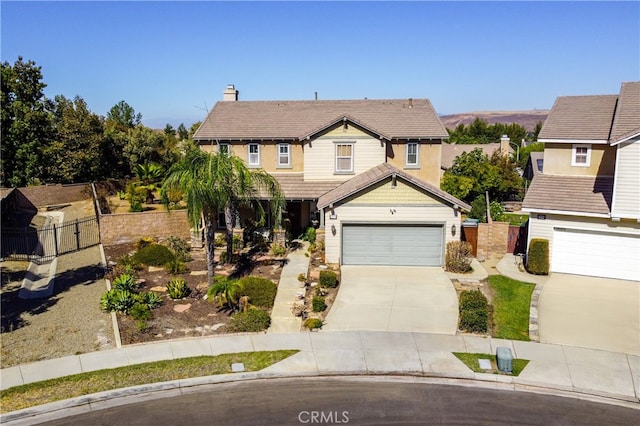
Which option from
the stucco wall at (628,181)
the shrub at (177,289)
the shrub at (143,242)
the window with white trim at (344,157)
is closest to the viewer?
the shrub at (177,289)

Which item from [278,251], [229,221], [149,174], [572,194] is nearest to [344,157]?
[278,251]

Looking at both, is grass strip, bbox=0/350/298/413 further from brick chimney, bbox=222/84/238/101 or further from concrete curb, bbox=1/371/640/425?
brick chimney, bbox=222/84/238/101

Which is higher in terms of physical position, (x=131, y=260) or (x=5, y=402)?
(x=131, y=260)

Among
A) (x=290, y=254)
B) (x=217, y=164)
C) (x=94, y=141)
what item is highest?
(x=94, y=141)

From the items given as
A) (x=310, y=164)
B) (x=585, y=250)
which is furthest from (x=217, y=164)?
(x=585, y=250)

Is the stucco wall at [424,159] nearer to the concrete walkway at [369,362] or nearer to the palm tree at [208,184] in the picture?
the palm tree at [208,184]

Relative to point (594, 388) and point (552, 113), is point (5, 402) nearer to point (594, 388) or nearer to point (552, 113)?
point (594, 388)

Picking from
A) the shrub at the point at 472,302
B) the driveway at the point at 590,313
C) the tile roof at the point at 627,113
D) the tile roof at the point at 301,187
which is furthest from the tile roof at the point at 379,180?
the tile roof at the point at 627,113
